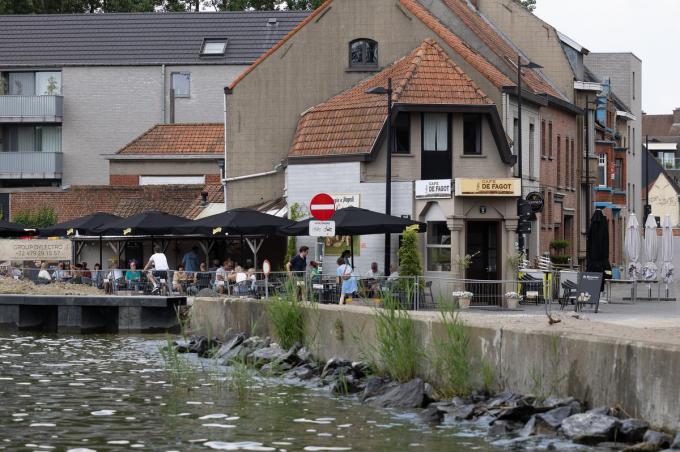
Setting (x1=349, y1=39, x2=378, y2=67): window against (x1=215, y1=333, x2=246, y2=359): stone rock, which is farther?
(x1=349, y1=39, x2=378, y2=67): window

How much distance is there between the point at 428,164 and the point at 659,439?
31.8m

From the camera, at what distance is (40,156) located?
72.9 meters

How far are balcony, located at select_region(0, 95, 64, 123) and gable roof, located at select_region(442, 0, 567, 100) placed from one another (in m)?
21.8

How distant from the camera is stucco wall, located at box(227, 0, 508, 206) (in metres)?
50.2

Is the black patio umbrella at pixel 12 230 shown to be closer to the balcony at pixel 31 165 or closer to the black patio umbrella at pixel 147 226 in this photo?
the black patio umbrella at pixel 147 226

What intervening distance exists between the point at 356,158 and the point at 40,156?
103 feet

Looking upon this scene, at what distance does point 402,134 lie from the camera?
46.0 meters

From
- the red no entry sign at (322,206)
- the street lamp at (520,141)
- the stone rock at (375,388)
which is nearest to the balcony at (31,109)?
the street lamp at (520,141)

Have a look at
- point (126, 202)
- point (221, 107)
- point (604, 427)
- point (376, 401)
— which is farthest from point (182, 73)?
point (604, 427)

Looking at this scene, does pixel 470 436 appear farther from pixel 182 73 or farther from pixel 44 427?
pixel 182 73

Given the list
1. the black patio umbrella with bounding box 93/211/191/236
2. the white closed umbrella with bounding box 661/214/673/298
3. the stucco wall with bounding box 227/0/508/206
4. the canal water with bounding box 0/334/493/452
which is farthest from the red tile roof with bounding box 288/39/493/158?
the canal water with bounding box 0/334/493/452

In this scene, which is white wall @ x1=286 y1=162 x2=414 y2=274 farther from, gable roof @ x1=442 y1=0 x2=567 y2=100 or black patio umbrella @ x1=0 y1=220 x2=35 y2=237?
black patio umbrella @ x1=0 y1=220 x2=35 y2=237

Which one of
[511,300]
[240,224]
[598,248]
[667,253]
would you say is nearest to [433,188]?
[598,248]

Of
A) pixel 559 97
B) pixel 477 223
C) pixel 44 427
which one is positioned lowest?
pixel 44 427
